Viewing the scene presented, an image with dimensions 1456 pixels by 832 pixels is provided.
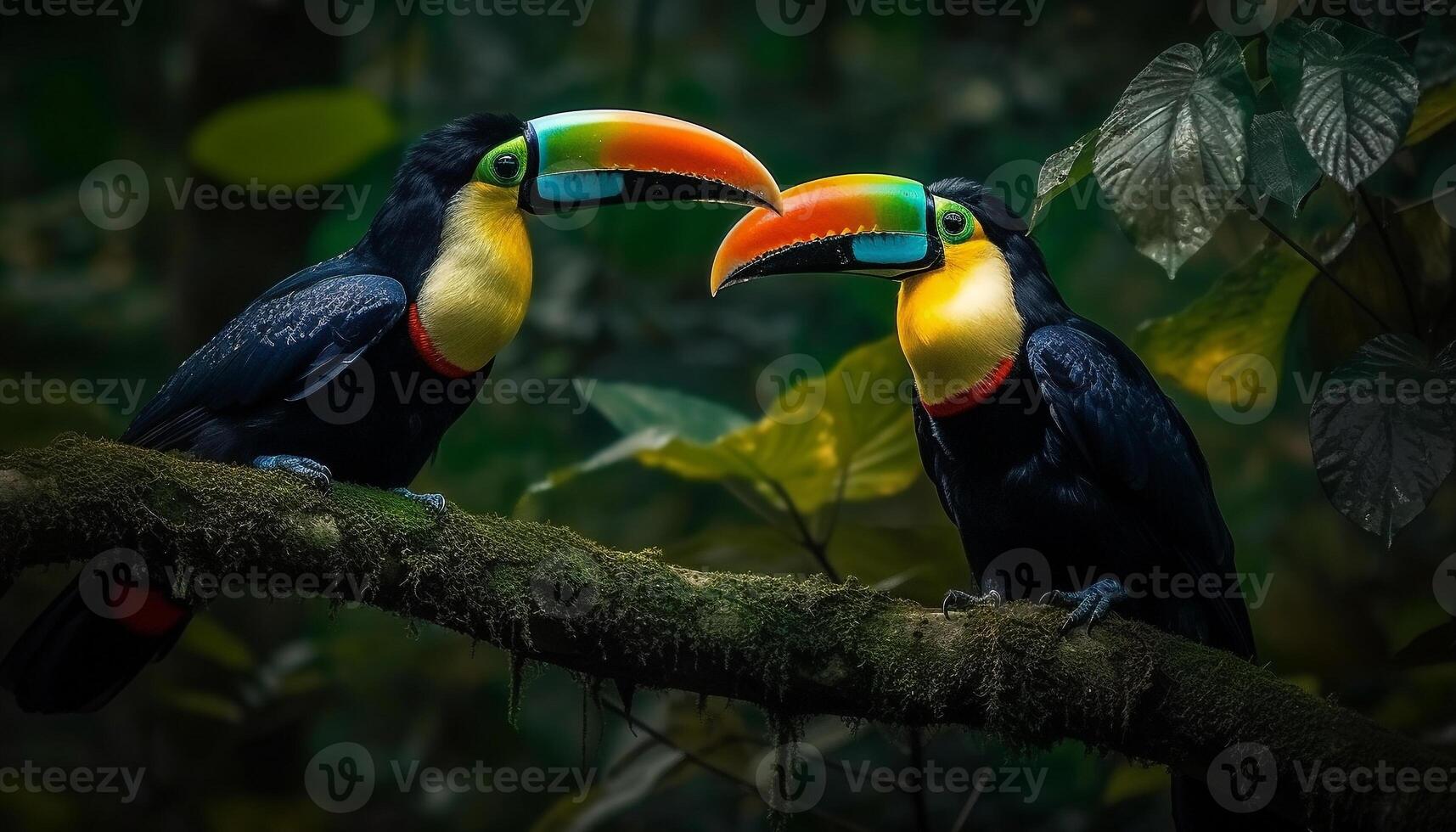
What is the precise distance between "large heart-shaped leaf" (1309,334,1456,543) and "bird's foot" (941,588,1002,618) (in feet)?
2.47

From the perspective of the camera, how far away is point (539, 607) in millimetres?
2568

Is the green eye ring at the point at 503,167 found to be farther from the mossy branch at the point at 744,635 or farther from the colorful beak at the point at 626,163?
the mossy branch at the point at 744,635

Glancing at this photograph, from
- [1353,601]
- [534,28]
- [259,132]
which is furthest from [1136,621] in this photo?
[534,28]

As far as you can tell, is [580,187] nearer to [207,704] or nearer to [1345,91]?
[1345,91]

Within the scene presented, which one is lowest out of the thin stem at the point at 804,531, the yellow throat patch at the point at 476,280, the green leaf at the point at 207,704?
the green leaf at the point at 207,704

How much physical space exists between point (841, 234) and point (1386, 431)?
52.4 inches

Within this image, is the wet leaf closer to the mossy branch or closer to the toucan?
the mossy branch

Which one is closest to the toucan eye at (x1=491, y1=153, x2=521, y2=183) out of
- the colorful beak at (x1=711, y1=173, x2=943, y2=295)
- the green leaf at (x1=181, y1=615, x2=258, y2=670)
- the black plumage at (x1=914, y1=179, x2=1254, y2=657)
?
the colorful beak at (x1=711, y1=173, x2=943, y2=295)

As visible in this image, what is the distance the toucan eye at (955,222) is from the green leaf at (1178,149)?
0.57m

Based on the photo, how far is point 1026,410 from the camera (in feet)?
10.2

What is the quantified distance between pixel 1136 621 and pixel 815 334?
10.9ft

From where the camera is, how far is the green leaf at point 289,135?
4230mm
